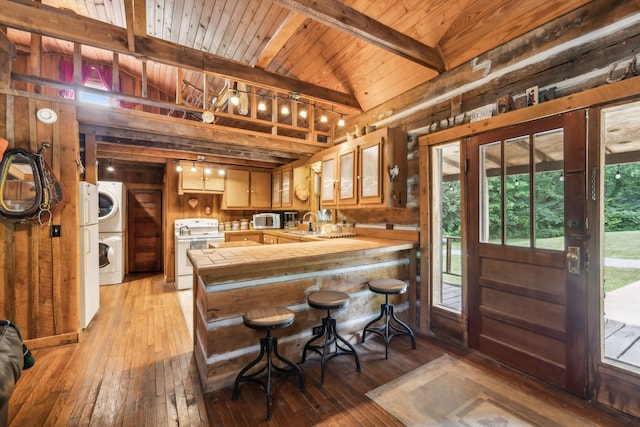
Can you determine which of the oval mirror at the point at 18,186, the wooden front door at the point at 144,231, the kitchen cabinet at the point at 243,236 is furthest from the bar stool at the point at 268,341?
the wooden front door at the point at 144,231

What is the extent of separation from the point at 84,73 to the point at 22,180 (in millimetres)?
4999

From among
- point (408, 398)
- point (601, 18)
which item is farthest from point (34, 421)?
point (601, 18)

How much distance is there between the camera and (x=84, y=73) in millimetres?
6016

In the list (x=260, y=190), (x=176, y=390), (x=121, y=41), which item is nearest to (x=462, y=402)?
(x=176, y=390)

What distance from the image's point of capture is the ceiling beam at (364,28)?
202cm

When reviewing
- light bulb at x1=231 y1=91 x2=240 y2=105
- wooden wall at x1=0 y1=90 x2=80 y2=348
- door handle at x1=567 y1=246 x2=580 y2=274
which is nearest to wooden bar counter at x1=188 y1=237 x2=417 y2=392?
door handle at x1=567 y1=246 x2=580 y2=274

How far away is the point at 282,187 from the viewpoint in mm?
5586

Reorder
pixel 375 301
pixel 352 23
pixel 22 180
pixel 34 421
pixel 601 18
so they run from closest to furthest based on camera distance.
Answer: pixel 34 421 → pixel 601 18 → pixel 352 23 → pixel 22 180 → pixel 375 301

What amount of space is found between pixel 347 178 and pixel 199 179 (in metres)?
3.36

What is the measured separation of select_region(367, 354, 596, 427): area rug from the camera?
1.75 meters

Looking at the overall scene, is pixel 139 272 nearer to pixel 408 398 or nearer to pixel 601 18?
pixel 408 398

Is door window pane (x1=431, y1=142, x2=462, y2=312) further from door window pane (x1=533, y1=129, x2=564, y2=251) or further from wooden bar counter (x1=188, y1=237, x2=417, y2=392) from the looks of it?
door window pane (x1=533, y1=129, x2=564, y2=251)

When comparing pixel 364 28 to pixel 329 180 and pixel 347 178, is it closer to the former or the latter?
pixel 347 178

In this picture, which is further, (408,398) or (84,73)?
(84,73)
